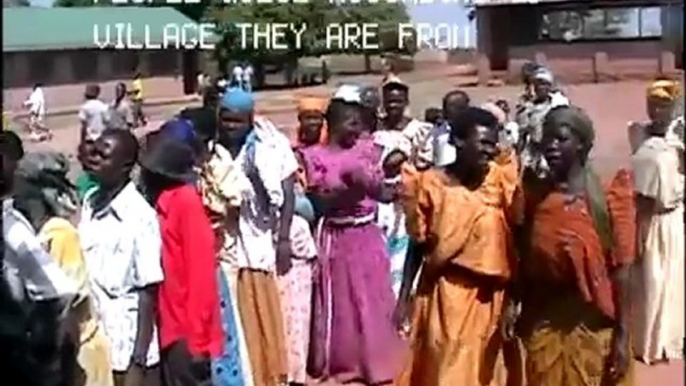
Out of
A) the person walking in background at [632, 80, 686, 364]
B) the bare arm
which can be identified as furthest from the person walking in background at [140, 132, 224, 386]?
the person walking in background at [632, 80, 686, 364]

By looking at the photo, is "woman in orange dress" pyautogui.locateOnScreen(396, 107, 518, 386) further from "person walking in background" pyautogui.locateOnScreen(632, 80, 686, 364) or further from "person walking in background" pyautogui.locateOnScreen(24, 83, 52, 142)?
"person walking in background" pyautogui.locateOnScreen(24, 83, 52, 142)

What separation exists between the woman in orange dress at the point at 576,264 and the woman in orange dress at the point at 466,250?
5.7 inches

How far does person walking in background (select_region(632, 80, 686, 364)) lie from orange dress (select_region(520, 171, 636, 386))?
2.63 m

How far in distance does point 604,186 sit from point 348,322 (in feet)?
8.41

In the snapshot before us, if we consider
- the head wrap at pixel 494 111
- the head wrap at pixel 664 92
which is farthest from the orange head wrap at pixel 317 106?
the head wrap at pixel 664 92

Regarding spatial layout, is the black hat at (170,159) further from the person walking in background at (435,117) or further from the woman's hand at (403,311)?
the person walking in background at (435,117)

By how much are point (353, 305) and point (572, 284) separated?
265 centimetres

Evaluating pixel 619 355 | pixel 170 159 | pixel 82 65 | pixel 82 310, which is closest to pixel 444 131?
pixel 170 159

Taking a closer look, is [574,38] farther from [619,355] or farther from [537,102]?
[619,355]

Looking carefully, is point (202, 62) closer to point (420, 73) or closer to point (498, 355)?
point (420, 73)

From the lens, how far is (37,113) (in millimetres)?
18688

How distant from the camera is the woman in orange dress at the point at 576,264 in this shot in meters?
5.30

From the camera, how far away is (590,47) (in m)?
24.6

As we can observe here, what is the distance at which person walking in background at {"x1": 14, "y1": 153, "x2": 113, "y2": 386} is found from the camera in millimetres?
4820
